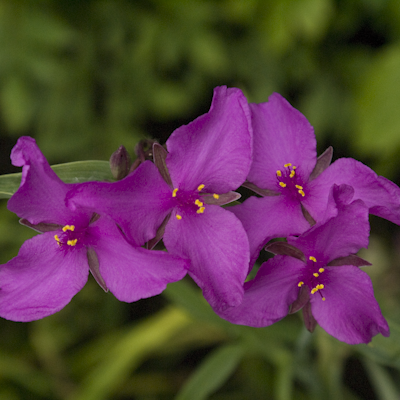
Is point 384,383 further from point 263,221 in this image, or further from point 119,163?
point 119,163

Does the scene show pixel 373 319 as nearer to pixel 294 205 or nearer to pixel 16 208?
pixel 294 205

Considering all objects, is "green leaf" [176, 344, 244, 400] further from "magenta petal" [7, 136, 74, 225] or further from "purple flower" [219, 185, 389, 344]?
"magenta petal" [7, 136, 74, 225]

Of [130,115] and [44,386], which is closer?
[44,386]

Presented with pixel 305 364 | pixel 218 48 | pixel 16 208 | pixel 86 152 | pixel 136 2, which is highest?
pixel 136 2

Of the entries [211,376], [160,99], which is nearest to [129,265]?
[211,376]

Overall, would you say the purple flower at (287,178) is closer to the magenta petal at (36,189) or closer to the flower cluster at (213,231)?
the flower cluster at (213,231)

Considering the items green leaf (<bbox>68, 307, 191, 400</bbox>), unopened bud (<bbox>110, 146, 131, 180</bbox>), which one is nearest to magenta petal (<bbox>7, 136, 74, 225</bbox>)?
unopened bud (<bbox>110, 146, 131, 180</bbox>)

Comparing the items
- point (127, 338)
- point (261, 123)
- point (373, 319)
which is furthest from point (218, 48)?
point (373, 319)

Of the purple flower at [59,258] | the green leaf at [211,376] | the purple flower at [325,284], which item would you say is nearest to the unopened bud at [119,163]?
the purple flower at [59,258]
